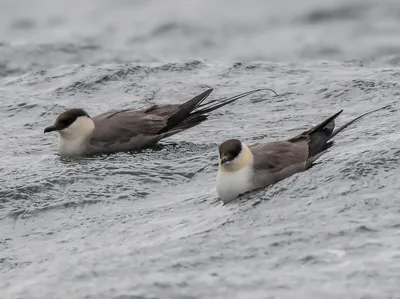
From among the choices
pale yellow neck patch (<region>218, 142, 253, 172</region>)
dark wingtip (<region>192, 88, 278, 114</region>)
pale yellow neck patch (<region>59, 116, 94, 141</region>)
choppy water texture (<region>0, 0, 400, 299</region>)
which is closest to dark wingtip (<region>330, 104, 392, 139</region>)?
choppy water texture (<region>0, 0, 400, 299</region>)

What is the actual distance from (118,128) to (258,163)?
8.11ft

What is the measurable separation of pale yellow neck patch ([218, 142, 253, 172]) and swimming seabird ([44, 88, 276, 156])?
2.26m

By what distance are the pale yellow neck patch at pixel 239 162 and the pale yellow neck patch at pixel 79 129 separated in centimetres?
250

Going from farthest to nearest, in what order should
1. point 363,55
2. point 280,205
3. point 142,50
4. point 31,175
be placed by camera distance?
point 142,50, point 363,55, point 31,175, point 280,205

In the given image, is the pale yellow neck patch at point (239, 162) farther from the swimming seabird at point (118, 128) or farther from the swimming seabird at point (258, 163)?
the swimming seabird at point (118, 128)

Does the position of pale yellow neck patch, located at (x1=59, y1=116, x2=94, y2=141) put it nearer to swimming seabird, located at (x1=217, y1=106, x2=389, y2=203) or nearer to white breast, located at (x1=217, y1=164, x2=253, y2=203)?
swimming seabird, located at (x1=217, y1=106, x2=389, y2=203)

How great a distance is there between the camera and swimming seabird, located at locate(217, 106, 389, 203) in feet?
29.0

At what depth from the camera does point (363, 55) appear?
16.9 metres

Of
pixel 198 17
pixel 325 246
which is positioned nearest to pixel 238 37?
pixel 198 17

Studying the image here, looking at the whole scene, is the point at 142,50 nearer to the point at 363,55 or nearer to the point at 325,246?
the point at 363,55

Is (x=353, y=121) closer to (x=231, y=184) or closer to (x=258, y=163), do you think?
(x=258, y=163)

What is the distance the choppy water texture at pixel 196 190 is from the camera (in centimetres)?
704

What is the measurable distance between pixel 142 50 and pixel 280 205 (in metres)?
10.3

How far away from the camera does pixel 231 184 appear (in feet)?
28.9
